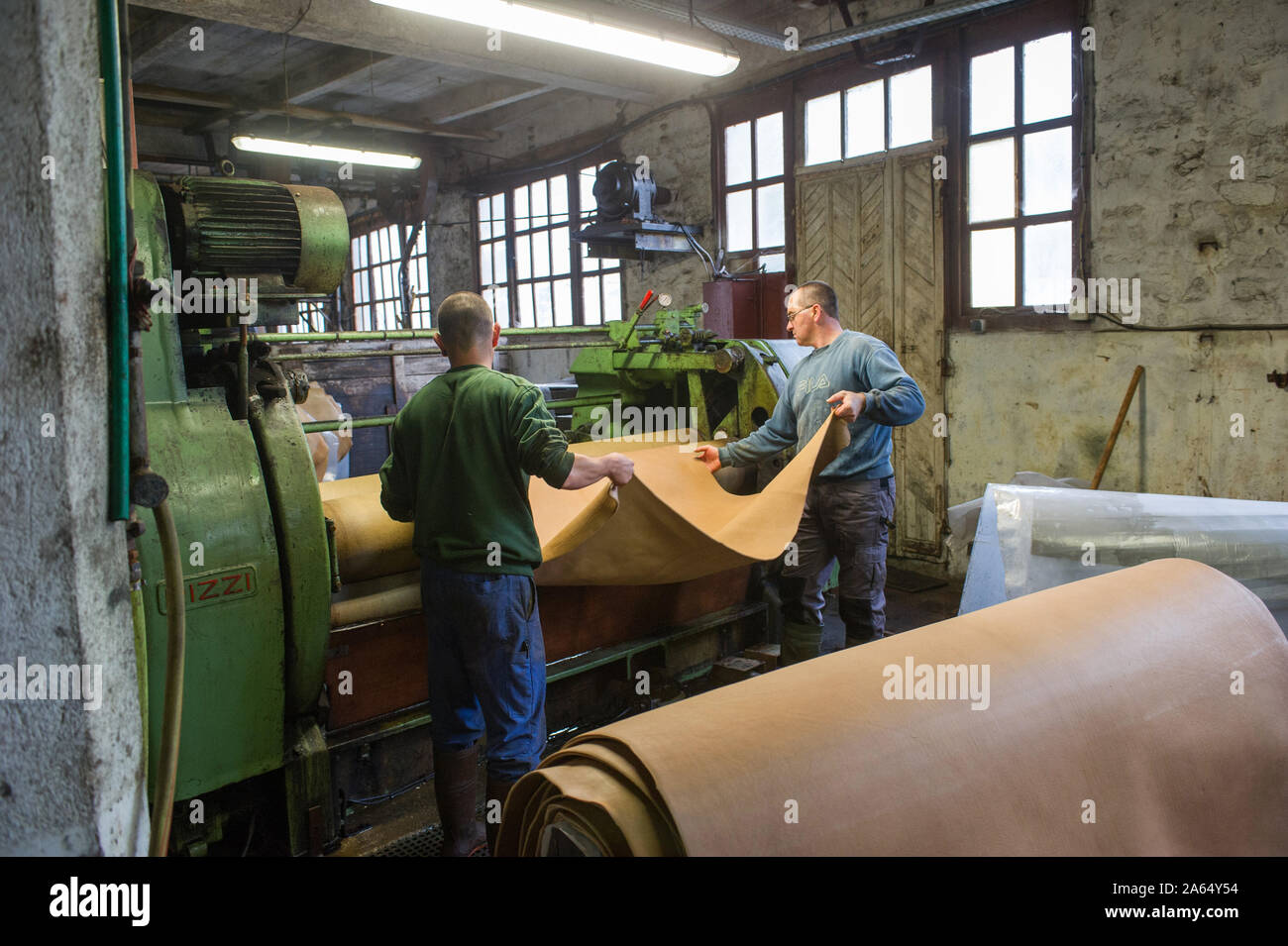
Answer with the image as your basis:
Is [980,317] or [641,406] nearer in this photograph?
[641,406]

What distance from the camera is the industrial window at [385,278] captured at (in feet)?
33.3

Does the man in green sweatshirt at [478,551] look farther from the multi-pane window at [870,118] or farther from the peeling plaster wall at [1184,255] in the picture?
the multi-pane window at [870,118]

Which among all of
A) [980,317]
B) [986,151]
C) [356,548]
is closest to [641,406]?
[356,548]

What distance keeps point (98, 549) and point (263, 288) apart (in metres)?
0.98

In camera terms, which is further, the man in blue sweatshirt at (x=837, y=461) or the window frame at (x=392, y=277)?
the window frame at (x=392, y=277)

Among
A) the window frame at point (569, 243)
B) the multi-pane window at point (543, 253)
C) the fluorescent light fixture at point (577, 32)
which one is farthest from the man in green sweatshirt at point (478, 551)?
the multi-pane window at point (543, 253)

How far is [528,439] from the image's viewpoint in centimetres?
230

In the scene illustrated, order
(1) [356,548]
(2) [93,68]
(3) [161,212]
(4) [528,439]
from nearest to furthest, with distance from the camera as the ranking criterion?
(2) [93,68] < (3) [161,212] < (4) [528,439] < (1) [356,548]

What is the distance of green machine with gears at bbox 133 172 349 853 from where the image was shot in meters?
1.95

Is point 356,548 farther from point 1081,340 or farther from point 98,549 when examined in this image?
point 1081,340

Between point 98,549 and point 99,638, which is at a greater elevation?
point 98,549

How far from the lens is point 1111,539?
2.49 meters

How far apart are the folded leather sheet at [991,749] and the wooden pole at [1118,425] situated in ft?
9.38

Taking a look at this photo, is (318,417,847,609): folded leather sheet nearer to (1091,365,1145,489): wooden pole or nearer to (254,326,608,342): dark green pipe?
(254,326,608,342): dark green pipe
